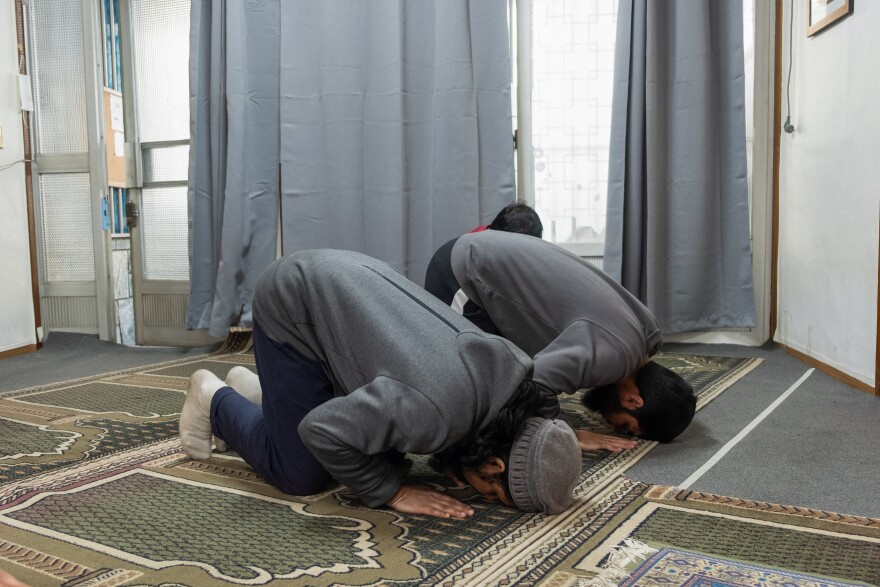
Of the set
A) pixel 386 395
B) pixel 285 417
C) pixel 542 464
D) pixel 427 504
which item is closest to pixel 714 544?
pixel 542 464

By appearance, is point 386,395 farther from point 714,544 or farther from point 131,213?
point 131,213

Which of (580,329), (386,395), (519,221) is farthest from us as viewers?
(519,221)

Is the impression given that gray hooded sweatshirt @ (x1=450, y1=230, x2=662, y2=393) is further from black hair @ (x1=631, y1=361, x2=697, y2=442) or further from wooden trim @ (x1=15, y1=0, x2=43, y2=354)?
wooden trim @ (x1=15, y1=0, x2=43, y2=354)

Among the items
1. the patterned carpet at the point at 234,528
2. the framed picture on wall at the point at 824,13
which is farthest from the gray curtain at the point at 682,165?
the patterned carpet at the point at 234,528

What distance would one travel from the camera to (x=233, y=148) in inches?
141

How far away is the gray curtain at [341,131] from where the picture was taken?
11.2 ft

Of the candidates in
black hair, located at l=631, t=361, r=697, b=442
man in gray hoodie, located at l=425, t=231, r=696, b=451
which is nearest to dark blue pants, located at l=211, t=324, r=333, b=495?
man in gray hoodie, located at l=425, t=231, r=696, b=451

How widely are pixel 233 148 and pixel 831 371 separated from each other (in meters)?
2.70

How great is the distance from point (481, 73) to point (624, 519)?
2.42 m

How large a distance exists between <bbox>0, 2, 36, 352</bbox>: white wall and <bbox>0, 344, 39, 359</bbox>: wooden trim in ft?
Result: 0.06

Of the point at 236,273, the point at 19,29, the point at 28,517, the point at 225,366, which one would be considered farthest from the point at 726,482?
the point at 19,29

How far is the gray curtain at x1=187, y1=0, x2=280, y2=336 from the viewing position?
359 cm

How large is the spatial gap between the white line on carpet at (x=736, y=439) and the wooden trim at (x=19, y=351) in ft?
10.8

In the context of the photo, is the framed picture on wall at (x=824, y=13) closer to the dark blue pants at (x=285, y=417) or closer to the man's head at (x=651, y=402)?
the man's head at (x=651, y=402)
